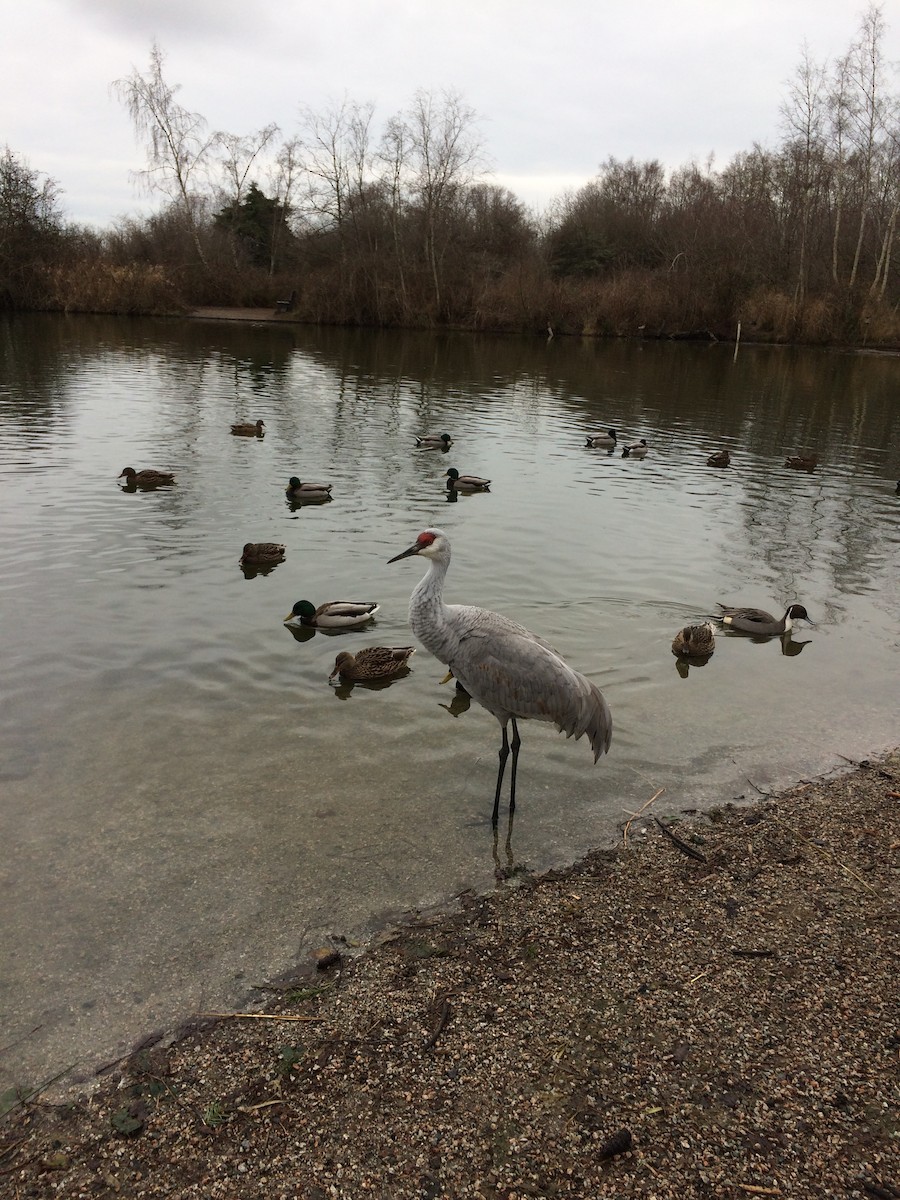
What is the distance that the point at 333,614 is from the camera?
402 inches

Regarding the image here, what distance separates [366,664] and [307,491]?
308 inches

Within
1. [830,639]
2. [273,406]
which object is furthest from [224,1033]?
[273,406]

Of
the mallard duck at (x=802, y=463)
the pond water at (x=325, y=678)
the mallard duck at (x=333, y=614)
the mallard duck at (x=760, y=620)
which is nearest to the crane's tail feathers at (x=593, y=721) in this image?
the pond water at (x=325, y=678)

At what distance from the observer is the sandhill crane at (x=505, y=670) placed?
6.28 metres

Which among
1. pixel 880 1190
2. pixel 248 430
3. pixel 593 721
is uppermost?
pixel 248 430

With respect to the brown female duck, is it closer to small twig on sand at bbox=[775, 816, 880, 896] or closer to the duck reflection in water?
the duck reflection in water

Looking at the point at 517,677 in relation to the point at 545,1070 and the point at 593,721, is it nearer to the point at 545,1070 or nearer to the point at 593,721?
the point at 593,721

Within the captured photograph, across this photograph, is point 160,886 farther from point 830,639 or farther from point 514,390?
point 514,390

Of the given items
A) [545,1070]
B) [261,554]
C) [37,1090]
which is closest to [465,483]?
[261,554]

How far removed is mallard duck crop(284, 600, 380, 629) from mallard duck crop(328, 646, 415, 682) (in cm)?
115

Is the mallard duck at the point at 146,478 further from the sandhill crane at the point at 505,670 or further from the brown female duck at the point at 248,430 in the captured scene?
the sandhill crane at the point at 505,670

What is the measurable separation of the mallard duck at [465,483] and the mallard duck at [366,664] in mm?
8883

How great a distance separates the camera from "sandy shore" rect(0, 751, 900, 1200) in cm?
343

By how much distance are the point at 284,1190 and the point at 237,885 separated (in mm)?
2349
